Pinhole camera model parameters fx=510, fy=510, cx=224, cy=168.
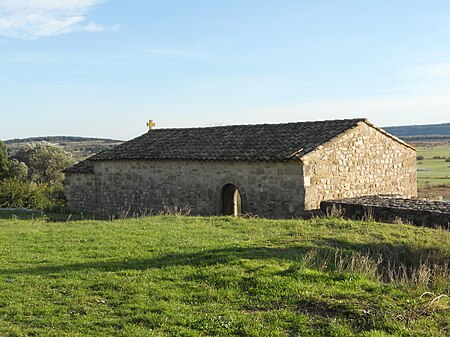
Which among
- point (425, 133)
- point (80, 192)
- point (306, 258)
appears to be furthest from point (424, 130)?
point (306, 258)

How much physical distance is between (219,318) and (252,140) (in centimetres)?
1256

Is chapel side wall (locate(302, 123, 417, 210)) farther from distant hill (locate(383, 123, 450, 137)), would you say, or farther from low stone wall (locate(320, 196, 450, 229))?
distant hill (locate(383, 123, 450, 137))

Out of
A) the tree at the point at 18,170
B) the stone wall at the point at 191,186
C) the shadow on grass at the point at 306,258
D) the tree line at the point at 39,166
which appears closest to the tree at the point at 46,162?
the tree line at the point at 39,166

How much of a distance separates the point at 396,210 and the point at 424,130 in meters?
131

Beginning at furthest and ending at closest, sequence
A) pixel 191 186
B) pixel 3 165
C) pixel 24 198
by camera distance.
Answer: pixel 3 165, pixel 24 198, pixel 191 186

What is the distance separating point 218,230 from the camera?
12.3 meters

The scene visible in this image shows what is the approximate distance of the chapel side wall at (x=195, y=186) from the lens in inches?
634

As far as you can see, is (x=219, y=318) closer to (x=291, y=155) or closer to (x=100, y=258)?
(x=100, y=258)

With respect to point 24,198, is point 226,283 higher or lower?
lower

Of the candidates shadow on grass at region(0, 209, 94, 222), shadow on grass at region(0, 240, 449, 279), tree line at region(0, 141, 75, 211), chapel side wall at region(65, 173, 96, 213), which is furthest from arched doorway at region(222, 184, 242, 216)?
tree line at region(0, 141, 75, 211)

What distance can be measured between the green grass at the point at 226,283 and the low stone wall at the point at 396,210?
1.05 meters

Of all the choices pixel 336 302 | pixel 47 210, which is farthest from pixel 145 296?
pixel 47 210

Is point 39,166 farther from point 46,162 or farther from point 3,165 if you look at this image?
point 3,165

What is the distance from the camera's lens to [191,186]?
18.9m
